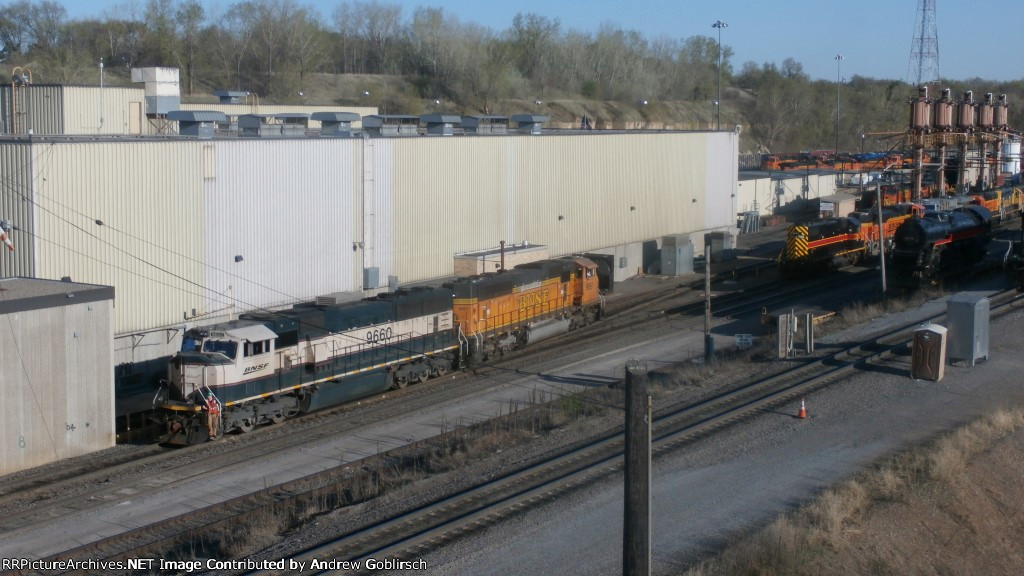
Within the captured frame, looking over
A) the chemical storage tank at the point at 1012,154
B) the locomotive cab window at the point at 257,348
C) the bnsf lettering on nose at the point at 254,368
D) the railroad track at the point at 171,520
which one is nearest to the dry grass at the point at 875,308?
the locomotive cab window at the point at 257,348

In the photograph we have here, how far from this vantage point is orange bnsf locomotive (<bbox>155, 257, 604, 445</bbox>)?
20.7 metres

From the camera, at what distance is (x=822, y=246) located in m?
41.3

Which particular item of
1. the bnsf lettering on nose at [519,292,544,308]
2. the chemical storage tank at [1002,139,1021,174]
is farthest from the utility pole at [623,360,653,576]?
the chemical storage tank at [1002,139,1021,174]

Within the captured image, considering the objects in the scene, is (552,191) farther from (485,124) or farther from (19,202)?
(19,202)

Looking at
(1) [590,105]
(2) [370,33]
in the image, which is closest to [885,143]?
(1) [590,105]

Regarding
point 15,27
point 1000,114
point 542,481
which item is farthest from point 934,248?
point 15,27

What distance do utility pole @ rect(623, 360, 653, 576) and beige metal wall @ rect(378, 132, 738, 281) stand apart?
79.0 ft

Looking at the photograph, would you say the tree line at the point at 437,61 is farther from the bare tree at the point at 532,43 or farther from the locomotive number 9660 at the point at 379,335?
the locomotive number 9660 at the point at 379,335

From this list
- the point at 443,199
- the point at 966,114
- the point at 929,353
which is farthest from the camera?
the point at 966,114

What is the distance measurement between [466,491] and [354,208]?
1681 cm

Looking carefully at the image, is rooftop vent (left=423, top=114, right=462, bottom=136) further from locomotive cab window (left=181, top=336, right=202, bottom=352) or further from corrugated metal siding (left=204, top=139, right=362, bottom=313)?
locomotive cab window (left=181, top=336, right=202, bottom=352)

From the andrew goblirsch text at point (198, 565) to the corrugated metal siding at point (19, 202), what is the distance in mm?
10306

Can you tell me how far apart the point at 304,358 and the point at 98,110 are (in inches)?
660

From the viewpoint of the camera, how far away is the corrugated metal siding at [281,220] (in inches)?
1051
